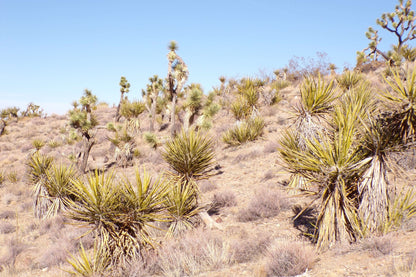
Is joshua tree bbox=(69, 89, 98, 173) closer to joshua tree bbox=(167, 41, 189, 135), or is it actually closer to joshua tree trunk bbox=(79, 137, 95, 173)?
joshua tree trunk bbox=(79, 137, 95, 173)

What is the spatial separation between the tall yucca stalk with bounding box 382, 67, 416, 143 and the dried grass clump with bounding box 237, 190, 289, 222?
3696mm

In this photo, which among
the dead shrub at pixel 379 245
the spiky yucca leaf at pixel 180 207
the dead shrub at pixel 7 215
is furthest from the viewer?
the dead shrub at pixel 7 215

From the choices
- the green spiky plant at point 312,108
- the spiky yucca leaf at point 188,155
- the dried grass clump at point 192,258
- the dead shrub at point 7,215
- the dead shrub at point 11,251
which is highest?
the green spiky plant at point 312,108

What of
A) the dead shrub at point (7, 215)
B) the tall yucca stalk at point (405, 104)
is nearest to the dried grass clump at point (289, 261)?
the tall yucca stalk at point (405, 104)

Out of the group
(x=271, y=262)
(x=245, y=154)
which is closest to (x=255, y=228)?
(x=271, y=262)

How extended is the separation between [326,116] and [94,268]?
21.0ft

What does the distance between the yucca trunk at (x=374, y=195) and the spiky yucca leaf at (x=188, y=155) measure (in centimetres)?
379

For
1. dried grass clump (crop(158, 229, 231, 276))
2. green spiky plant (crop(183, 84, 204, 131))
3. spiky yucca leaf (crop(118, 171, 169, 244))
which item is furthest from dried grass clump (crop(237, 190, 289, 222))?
green spiky plant (crop(183, 84, 204, 131))

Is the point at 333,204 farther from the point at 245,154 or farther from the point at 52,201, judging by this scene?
the point at 52,201

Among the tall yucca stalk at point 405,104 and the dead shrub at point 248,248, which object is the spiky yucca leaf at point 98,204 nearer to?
the dead shrub at point 248,248

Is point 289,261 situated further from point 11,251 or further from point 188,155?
point 11,251

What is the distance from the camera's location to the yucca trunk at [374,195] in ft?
16.3

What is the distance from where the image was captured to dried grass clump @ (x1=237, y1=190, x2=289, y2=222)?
25.3 feet

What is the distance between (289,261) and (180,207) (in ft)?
10.3
